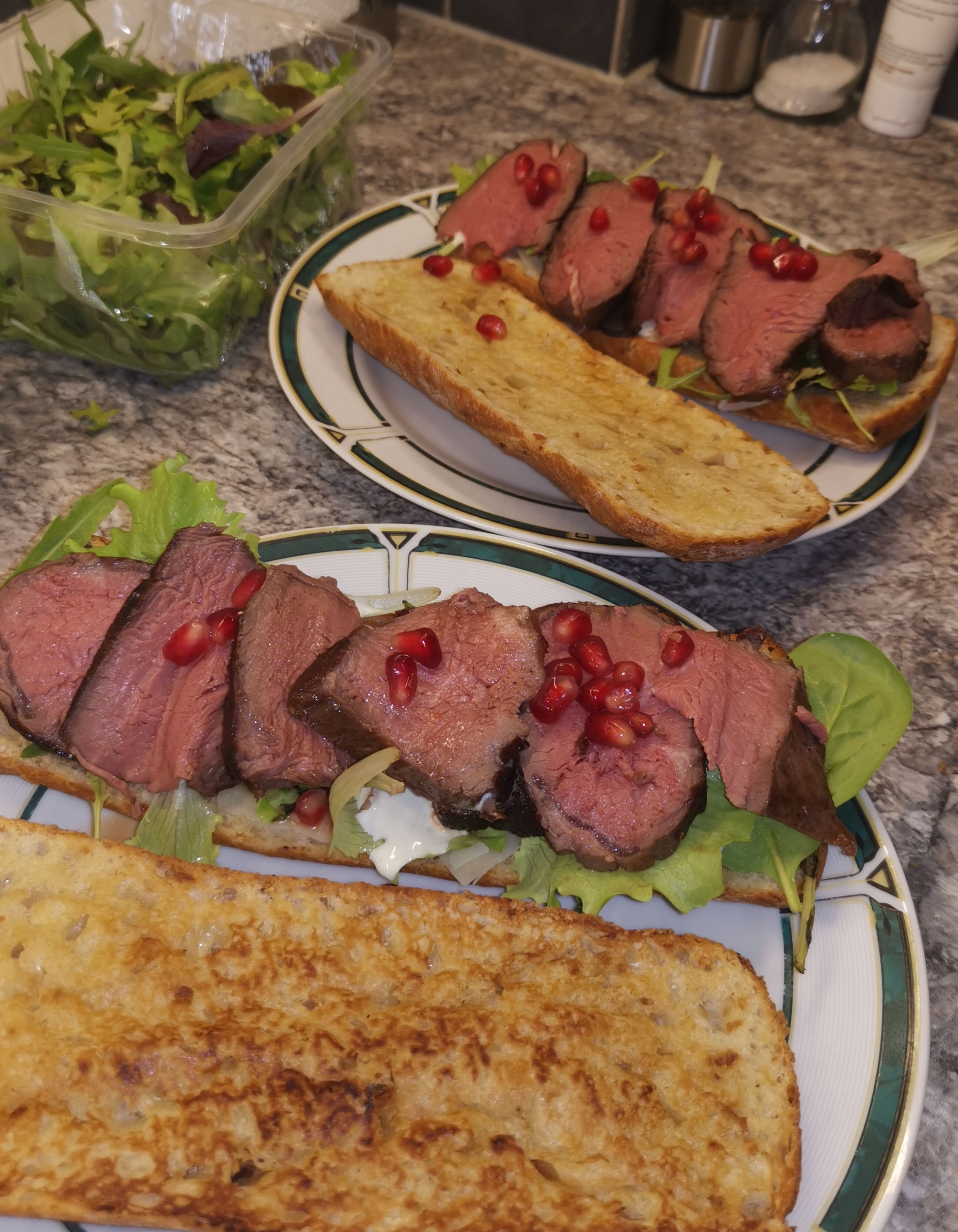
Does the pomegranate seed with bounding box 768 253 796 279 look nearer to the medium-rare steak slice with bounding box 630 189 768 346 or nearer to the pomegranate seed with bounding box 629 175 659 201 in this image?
the medium-rare steak slice with bounding box 630 189 768 346

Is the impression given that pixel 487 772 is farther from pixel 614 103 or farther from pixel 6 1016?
pixel 614 103

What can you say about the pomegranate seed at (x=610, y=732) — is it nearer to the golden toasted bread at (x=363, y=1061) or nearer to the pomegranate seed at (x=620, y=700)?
the pomegranate seed at (x=620, y=700)

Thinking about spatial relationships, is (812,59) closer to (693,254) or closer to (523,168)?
(523,168)

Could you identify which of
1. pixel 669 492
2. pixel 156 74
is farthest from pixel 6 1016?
pixel 156 74

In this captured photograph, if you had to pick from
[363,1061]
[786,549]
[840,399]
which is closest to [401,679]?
[363,1061]

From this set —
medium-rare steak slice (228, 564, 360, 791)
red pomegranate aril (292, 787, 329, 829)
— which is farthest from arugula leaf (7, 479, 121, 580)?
red pomegranate aril (292, 787, 329, 829)

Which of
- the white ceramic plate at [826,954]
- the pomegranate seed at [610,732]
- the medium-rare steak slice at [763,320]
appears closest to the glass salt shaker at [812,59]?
the medium-rare steak slice at [763,320]
